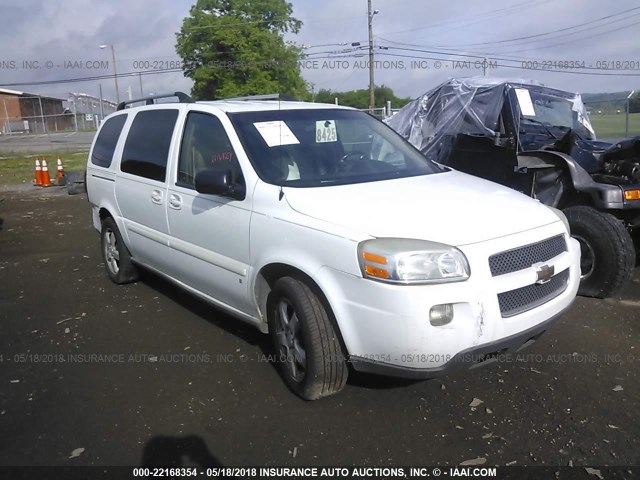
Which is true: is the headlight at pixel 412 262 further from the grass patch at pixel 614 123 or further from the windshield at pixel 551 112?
the grass patch at pixel 614 123

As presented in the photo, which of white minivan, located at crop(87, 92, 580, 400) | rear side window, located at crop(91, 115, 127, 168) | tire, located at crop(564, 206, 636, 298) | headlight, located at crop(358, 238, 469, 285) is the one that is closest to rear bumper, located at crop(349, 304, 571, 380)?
white minivan, located at crop(87, 92, 580, 400)

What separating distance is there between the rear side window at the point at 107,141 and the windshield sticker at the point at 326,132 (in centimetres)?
239

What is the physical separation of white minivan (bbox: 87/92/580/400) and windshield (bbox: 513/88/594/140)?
281cm

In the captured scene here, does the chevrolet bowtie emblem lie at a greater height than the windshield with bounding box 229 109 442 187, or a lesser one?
lesser

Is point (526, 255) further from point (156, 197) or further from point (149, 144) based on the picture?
point (149, 144)

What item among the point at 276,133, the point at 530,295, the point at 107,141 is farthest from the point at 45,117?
the point at 530,295

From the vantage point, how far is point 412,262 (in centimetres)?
282

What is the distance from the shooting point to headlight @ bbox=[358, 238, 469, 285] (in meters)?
2.79

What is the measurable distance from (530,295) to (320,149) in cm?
174

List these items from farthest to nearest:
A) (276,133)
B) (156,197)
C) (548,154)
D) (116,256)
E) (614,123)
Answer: (614,123) → (116,256) → (548,154) → (156,197) → (276,133)

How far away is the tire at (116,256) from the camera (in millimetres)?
5525

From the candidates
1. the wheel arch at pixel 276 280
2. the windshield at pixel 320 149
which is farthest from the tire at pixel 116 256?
the wheel arch at pixel 276 280

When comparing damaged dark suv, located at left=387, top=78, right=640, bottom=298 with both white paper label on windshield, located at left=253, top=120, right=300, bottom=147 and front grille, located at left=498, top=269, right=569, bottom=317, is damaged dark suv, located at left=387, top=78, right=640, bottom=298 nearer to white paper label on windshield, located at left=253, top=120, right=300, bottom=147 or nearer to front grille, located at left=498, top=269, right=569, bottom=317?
front grille, located at left=498, top=269, right=569, bottom=317

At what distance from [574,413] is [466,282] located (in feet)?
3.74
